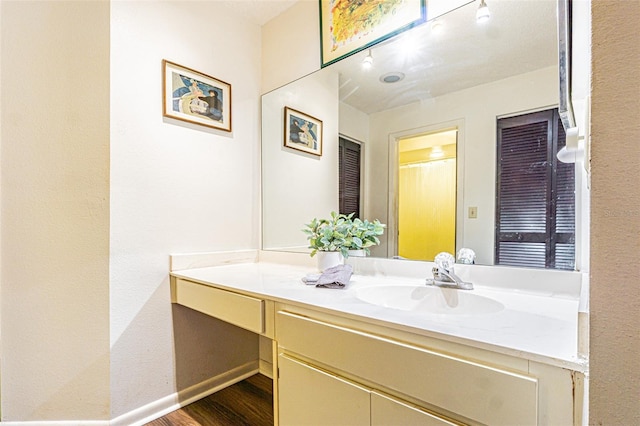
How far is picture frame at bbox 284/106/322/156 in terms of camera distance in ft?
6.02

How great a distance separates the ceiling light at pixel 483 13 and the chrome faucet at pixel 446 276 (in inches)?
37.1

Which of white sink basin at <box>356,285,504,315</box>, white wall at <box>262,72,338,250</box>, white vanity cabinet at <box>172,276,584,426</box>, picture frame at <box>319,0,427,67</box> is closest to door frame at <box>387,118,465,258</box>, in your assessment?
white sink basin at <box>356,285,504,315</box>

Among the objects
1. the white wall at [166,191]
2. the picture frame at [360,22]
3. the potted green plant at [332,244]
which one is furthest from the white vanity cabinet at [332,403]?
the picture frame at [360,22]

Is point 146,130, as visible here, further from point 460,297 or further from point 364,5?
point 460,297

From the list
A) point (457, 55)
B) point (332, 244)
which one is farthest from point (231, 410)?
point (457, 55)

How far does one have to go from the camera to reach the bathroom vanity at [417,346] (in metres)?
0.61

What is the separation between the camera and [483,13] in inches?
48.3

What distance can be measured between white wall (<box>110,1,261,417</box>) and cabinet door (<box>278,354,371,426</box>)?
0.81 meters

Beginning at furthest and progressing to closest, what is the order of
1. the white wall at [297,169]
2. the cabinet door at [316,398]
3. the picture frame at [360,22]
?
1. the white wall at [297,169]
2. the picture frame at [360,22]
3. the cabinet door at [316,398]

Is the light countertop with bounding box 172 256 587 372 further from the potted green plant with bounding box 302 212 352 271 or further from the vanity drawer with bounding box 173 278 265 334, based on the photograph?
the potted green plant with bounding box 302 212 352 271

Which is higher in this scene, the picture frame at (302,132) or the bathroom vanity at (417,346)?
the picture frame at (302,132)

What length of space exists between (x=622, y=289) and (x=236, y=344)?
1.93 meters

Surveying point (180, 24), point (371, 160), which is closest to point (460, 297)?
point (371, 160)

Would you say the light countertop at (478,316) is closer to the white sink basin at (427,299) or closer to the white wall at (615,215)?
the white sink basin at (427,299)
